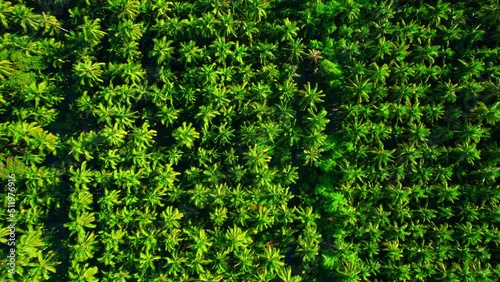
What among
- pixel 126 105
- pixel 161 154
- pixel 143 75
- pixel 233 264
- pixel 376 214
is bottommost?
pixel 233 264

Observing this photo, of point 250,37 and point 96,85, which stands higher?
point 250,37

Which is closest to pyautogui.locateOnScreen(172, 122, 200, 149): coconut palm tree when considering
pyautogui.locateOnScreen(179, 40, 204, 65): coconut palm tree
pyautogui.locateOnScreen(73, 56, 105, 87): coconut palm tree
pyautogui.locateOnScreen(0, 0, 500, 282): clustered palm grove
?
pyautogui.locateOnScreen(0, 0, 500, 282): clustered palm grove

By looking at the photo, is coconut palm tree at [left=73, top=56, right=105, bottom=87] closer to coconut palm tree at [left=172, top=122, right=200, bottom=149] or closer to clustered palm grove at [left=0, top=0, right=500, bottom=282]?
clustered palm grove at [left=0, top=0, right=500, bottom=282]

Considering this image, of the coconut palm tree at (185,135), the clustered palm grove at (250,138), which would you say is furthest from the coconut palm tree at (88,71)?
the coconut palm tree at (185,135)

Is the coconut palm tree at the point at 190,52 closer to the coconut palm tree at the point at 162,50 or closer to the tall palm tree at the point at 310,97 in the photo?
the coconut palm tree at the point at 162,50

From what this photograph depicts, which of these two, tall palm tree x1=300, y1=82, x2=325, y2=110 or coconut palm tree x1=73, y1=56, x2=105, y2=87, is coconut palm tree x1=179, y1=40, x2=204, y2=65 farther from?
tall palm tree x1=300, y1=82, x2=325, y2=110

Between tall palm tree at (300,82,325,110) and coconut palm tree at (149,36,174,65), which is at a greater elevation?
coconut palm tree at (149,36,174,65)

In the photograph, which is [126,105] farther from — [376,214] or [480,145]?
[480,145]

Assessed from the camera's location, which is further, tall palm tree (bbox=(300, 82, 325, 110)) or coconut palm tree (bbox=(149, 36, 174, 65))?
tall palm tree (bbox=(300, 82, 325, 110))

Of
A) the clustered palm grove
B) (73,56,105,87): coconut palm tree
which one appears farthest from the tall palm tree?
(73,56,105,87): coconut palm tree

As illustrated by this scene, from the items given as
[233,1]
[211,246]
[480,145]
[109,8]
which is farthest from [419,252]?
[109,8]
